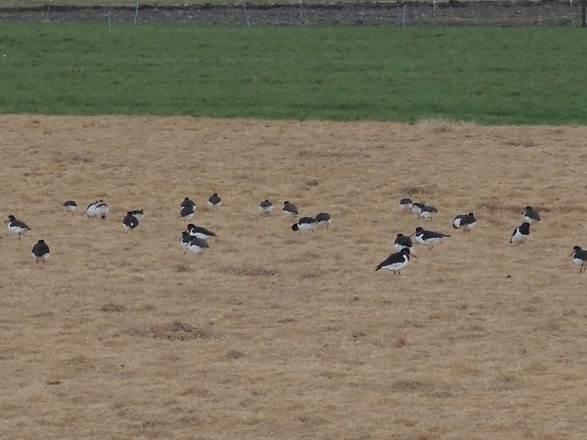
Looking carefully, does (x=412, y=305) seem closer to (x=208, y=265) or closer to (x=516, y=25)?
(x=208, y=265)

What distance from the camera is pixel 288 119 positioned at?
3750 cm

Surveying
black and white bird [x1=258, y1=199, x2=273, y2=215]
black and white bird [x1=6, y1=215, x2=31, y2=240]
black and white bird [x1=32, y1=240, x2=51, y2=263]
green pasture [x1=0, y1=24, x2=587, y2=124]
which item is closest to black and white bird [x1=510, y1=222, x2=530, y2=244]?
black and white bird [x1=258, y1=199, x2=273, y2=215]

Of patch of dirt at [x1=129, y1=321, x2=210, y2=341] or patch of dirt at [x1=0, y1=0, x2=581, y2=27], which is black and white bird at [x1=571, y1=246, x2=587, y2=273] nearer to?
patch of dirt at [x1=129, y1=321, x2=210, y2=341]

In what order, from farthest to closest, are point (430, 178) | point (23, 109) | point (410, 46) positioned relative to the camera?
1. point (410, 46)
2. point (23, 109)
3. point (430, 178)

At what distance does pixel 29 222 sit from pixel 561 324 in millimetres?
11490

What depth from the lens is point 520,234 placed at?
25516 mm

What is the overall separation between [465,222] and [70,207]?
7434 mm

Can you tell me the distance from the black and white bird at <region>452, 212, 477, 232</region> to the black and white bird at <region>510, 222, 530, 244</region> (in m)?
1.06

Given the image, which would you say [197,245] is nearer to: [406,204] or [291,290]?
[291,290]

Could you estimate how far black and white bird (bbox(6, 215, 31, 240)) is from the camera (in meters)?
26.3

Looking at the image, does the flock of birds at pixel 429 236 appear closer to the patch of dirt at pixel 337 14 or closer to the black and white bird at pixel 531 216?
the black and white bird at pixel 531 216

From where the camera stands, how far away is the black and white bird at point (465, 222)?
26.5m

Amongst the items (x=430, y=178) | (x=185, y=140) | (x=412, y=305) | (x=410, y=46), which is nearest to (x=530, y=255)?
(x=412, y=305)

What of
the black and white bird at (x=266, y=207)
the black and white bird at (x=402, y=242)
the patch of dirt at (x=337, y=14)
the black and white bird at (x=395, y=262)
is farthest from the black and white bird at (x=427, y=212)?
the patch of dirt at (x=337, y=14)
